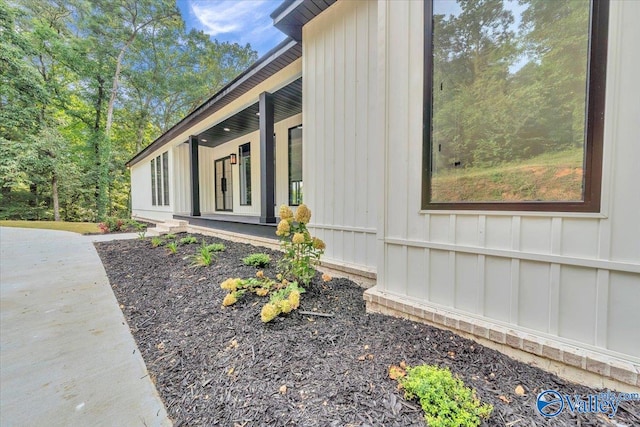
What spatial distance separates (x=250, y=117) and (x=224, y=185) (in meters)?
4.31

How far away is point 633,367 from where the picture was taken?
4.54 feet

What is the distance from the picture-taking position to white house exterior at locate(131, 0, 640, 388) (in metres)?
1.41

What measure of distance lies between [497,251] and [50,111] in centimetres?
2230

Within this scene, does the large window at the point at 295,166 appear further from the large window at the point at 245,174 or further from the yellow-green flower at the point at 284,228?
the yellow-green flower at the point at 284,228

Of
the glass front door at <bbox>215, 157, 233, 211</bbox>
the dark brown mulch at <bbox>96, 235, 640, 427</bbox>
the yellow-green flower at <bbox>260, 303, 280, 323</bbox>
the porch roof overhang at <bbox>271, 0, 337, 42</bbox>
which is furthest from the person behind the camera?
the glass front door at <bbox>215, 157, 233, 211</bbox>

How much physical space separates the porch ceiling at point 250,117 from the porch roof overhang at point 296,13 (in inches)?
35.9

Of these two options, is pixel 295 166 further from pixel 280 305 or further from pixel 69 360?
pixel 69 360

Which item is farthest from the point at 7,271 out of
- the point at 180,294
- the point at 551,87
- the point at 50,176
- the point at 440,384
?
the point at 50,176

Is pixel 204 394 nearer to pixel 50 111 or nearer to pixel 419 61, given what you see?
pixel 419 61

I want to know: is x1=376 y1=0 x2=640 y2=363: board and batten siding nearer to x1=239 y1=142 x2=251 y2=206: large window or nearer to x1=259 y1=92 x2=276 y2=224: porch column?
x1=259 y1=92 x2=276 y2=224: porch column

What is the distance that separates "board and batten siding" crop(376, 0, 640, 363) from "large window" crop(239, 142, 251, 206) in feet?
23.4

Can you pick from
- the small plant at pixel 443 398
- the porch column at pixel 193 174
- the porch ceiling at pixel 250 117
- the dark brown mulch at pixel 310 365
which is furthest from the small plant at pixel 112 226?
the small plant at pixel 443 398

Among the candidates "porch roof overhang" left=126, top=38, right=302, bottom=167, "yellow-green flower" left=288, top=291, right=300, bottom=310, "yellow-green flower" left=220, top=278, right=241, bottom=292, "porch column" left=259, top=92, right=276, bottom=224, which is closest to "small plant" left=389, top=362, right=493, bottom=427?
"yellow-green flower" left=288, top=291, right=300, bottom=310

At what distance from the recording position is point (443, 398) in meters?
1.33
